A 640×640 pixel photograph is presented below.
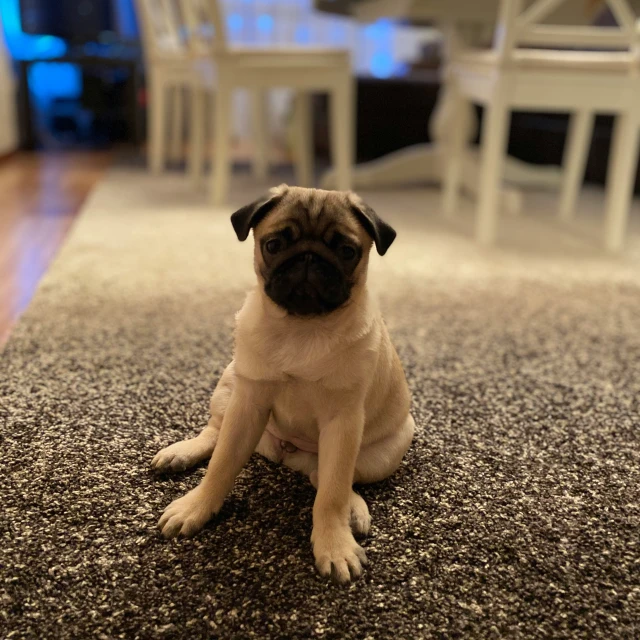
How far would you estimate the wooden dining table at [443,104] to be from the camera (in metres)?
3.30

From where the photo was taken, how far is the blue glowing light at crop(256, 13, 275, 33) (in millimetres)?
5598

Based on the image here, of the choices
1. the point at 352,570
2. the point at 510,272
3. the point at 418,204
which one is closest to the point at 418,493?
the point at 352,570

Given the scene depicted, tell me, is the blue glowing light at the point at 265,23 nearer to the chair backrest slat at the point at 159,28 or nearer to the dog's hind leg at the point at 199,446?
the chair backrest slat at the point at 159,28

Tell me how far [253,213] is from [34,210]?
2.57 m

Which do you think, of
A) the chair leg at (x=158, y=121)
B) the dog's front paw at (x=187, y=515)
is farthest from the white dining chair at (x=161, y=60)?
the dog's front paw at (x=187, y=515)

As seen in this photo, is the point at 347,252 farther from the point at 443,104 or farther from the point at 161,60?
the point at 161,60

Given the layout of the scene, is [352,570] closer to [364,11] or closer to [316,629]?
[316,629]

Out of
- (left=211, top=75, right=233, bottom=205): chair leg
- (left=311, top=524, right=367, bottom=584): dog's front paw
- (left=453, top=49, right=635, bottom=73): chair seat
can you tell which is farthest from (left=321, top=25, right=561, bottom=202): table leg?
(left=311, top=524, right=367, bottom=584): dog's front paw

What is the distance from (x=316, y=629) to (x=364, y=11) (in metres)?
3.36

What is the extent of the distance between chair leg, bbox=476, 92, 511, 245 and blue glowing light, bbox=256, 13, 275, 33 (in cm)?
351

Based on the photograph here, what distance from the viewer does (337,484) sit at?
1.00 meters

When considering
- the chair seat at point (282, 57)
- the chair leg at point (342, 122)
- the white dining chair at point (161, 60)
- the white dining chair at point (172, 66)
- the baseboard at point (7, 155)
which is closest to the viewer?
the chair seat at point (282, 57)

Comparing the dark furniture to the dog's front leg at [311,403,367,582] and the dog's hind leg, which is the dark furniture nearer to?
the dog's hind leg

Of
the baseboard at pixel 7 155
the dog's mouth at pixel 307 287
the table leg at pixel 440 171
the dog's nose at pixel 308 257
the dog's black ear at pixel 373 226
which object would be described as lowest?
the baseboard at pixel 7 155
